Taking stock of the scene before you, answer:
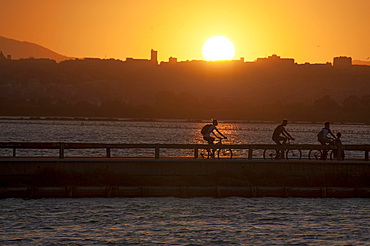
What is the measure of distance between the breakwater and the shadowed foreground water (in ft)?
1.57

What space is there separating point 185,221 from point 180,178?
3.76m

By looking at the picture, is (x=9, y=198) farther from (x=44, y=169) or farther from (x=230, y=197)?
(x=230, y=197)

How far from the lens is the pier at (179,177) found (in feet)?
81.7

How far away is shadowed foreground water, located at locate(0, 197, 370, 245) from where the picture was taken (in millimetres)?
19719

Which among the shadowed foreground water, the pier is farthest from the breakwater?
the shadowed foreground water

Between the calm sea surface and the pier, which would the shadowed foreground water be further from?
the pier

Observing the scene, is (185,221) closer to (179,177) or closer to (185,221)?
(185,221)

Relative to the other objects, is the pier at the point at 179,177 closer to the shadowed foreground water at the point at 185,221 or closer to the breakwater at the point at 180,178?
the breakwater at the point at 180,178

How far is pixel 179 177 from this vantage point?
2583 centimetres

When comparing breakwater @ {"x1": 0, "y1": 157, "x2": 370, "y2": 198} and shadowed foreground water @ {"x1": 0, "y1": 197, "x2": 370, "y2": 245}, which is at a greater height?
breakwater @ {"x1": 0, "y1": 157, "x2": 370, "y2": 198}

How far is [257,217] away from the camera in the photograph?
23188 mm

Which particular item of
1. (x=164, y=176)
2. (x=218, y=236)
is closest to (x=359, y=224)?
(x=218, y=236)

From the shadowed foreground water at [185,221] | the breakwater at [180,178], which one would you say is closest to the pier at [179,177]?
the breakwater at [180,178]

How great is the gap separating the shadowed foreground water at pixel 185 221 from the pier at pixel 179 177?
484 mm
